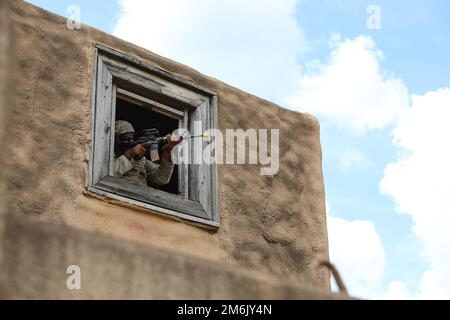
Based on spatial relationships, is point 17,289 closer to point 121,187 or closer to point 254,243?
point 121,187

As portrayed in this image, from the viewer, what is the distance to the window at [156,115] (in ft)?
21.0

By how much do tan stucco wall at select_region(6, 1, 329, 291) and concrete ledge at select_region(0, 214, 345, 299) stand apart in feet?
6.28

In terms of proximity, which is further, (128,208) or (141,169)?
(141,169)

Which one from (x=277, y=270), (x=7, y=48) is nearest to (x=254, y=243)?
(x=277, y=270)

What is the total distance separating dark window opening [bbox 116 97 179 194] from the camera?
7301mm

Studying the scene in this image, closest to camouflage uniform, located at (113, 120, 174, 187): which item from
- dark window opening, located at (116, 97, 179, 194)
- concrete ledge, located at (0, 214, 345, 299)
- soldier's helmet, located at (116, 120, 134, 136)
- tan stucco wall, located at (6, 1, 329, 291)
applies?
soldier's helmet, located at (116, 120, 134, 136)

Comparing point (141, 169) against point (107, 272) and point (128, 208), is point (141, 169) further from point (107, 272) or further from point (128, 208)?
point (107, 272)

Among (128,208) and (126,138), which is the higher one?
(126,138)

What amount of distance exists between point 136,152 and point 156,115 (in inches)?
23.3

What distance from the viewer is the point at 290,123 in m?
7.88

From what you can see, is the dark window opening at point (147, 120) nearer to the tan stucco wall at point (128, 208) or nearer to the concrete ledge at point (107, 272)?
the tan stucco wall at point (128, 208)

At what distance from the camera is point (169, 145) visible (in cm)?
704

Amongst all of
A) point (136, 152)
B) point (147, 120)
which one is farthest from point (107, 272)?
point (147, 120)

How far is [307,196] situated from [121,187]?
72.9 inches
